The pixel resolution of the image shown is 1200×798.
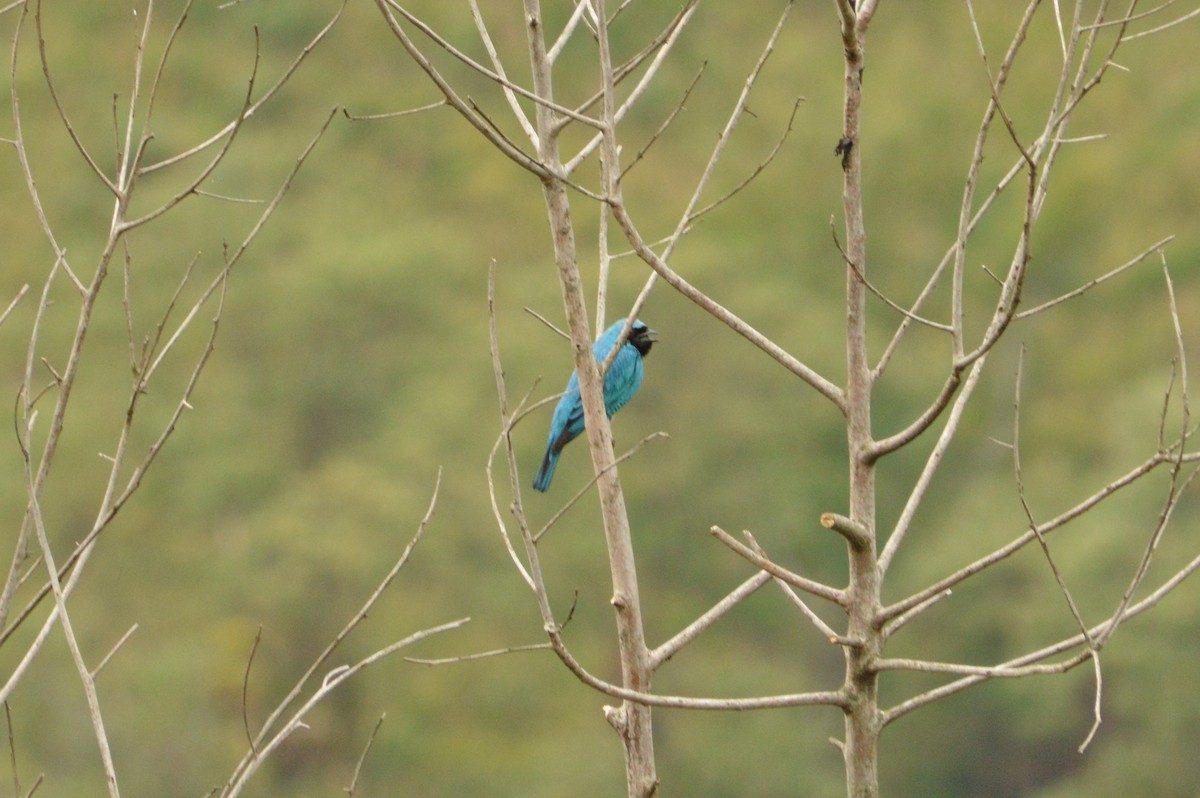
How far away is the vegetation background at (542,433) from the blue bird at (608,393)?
48.6 ft

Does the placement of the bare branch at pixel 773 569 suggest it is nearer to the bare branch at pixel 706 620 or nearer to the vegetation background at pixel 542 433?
the bare branch at pixel 706 620

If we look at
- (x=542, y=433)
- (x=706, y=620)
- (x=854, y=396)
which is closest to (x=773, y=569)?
(x=854, y=396)

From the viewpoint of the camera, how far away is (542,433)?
29.7 meters

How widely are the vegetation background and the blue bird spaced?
48.6 feet

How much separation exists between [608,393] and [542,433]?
21.9m

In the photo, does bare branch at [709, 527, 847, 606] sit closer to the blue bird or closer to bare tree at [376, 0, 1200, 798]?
bare tree at [376, 0, 1200, 798]

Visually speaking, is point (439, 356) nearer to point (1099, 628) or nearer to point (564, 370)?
point (564, 370)

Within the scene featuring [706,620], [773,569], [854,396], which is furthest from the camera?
[706,620]

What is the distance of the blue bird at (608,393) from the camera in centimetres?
773

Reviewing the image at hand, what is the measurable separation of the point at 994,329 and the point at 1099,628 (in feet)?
1.75

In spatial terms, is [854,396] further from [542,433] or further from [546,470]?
[542,433]

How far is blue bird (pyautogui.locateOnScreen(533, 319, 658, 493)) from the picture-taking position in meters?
7.73

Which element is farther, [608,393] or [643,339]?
[643,339]

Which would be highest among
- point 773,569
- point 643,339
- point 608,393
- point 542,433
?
point 773,569
